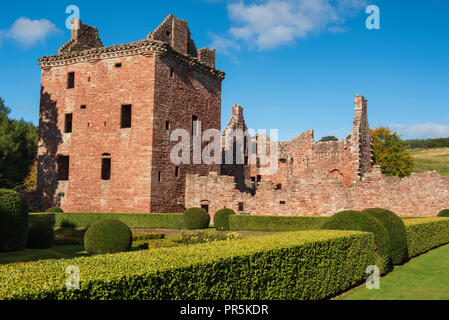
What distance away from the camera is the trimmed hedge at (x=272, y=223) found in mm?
22484

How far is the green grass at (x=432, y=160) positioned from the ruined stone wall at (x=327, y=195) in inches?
1634

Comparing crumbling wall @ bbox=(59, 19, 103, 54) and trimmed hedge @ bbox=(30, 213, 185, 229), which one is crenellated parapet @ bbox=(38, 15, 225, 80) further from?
trimmed hedge @ bbox=(30, 213, 185, 229)

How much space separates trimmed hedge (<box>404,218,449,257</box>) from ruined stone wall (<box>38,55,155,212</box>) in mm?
16339

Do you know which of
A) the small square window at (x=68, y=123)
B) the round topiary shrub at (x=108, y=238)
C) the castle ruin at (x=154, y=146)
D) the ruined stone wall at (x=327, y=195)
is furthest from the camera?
the small square window at (x=68, y=123)

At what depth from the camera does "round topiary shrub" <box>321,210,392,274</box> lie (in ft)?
37.1

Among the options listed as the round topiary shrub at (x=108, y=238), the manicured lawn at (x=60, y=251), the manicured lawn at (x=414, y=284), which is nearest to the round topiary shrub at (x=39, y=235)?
the manicured lawn at (x=60, y=251)

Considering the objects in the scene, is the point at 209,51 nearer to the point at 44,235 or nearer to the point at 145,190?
the point at 145,190

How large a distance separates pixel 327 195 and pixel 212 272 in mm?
21092

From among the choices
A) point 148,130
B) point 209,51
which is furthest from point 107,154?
point 209,51

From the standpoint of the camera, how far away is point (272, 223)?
2366 cm

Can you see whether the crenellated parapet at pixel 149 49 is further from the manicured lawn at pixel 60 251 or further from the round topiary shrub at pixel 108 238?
the round topiary shrub at pixel 108 238

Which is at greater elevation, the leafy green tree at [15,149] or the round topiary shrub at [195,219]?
the leafy green tree at [15,149]

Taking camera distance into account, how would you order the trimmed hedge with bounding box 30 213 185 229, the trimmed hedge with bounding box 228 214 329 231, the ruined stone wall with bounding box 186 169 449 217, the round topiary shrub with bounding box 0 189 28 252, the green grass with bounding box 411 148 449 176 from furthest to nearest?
the green grass with bounding box 411 148 449 176 → the trimmed hedge with bounding box 30 213 185 229 → the ruined stone wall with bounding box 186 169 449 217 → the trimmed hedge with bounding box 228 214 329 231 → the round topiary shrub with bounding box 0 189 28 252

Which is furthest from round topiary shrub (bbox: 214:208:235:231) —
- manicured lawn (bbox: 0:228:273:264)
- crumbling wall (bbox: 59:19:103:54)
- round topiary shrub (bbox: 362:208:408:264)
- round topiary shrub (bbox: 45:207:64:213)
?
crumbling wall (bbox: 59:19:103:54)
